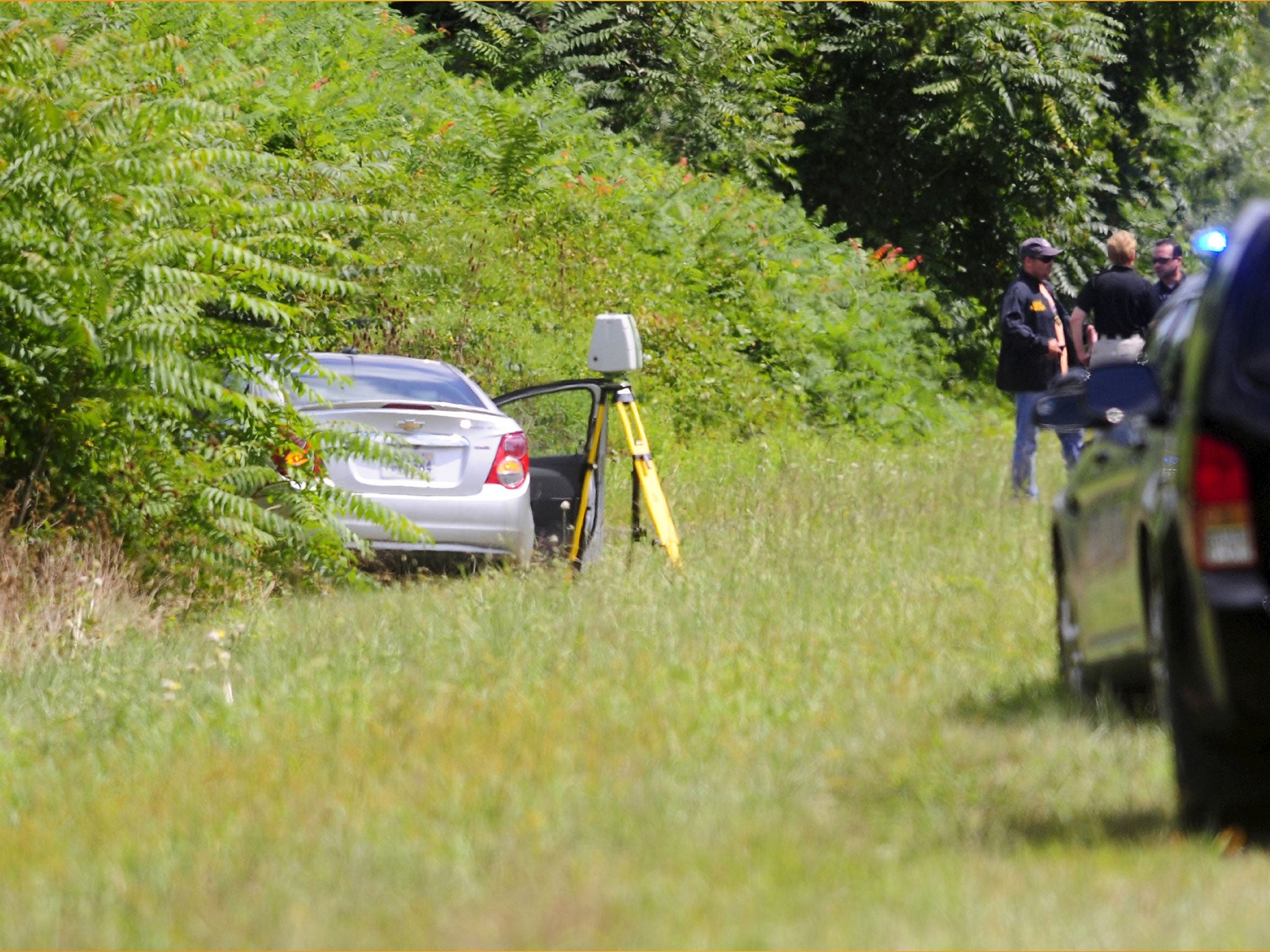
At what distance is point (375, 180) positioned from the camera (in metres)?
17.9

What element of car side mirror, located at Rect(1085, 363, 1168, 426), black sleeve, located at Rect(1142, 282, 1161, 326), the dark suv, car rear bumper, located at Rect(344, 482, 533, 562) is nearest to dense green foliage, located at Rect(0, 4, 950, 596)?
car rear bumper, located at Rect(344, 482, 533, 562)

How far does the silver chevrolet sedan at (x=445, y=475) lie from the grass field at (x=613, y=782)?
1598 millimetres

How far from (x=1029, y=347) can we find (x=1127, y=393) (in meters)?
8.93

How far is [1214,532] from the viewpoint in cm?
494

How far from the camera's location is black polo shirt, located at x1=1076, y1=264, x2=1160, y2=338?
14102 mm

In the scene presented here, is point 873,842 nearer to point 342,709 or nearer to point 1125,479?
point 1125,479

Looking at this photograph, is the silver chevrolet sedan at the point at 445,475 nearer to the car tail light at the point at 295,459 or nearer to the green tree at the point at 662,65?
the car tail light at the point at 295,459

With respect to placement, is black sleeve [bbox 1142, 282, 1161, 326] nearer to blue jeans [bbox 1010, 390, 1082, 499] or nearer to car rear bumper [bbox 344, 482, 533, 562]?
blue jeans [bbox 1010, 390, 1082, 499]

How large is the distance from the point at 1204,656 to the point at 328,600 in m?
7.56

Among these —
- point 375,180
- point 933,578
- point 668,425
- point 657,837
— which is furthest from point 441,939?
point 668,425

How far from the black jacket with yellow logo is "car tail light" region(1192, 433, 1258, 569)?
384 inches

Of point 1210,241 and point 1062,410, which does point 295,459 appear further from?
point 1062,410

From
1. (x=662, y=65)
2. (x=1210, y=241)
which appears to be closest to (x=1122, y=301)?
(x=1210, y=241)

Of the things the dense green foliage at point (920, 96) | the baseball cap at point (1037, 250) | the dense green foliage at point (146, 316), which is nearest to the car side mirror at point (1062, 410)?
the dense green foliage at point (146, 316)
